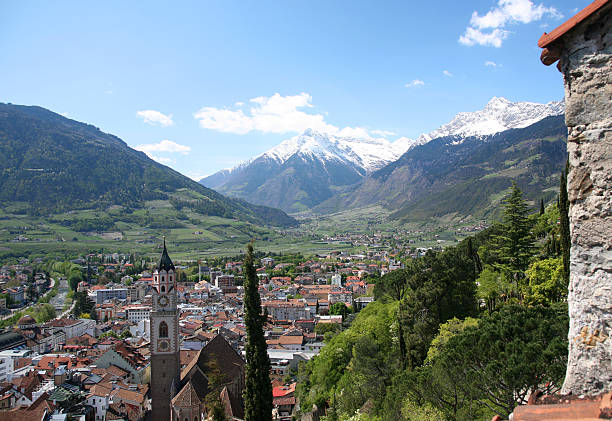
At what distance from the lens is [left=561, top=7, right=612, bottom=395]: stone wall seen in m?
5.31

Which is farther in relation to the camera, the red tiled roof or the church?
the church

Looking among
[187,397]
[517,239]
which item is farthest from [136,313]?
[517,239]

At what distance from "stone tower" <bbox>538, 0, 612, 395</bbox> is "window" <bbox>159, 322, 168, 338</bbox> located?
3023 cm

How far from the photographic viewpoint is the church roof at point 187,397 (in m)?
28.6

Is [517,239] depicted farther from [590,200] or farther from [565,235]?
[590,200]

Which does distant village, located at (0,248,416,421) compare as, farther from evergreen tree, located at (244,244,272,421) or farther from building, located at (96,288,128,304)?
evergreen tree, located at (244,244,272,421)

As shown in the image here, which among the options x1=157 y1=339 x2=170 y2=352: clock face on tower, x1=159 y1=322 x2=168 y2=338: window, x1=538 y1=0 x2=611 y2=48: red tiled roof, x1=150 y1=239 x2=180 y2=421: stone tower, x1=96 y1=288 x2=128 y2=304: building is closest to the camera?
x1=538 y1=0 x2=611 y2=48: red tiled roof

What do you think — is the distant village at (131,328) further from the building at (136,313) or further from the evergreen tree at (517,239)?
the evergreen tree at (517,239)

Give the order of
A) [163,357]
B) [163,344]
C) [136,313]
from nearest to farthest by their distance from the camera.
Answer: [163,357], [163,344], [136,313]

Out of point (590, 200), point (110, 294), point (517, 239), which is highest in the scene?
point (590, 200)

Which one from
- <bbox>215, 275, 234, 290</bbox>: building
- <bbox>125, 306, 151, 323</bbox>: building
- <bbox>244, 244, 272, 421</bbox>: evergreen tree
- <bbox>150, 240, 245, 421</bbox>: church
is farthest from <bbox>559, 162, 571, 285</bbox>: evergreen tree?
<bbox>215, 275, 234, 290</bbox>: building

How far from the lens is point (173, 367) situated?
104 feet

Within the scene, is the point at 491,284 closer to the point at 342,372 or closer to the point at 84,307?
the point at 342,372

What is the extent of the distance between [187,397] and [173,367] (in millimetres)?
3523
